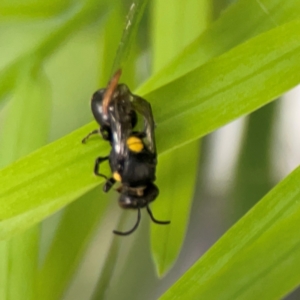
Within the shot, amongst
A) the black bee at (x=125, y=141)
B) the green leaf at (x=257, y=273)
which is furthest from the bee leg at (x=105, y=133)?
the green leaf at (x=257, y=273)

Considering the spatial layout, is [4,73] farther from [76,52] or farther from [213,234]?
[213,234]

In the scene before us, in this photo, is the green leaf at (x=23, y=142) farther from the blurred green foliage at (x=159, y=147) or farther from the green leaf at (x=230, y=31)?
the green leaf at (x=230, y=31)

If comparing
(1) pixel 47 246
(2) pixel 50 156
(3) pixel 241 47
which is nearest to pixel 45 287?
(1) pixel 47 246

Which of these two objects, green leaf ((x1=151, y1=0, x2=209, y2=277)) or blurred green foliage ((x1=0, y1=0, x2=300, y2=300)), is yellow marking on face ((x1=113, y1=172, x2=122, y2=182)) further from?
green leaf ((x1=151, y1=0, x2=209, y2=277))

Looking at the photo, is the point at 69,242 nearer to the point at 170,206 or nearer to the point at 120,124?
the point at 170,206

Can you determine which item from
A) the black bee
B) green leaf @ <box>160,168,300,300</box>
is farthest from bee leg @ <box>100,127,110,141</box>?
green leaf @ <box>160,168,300,300</box>
